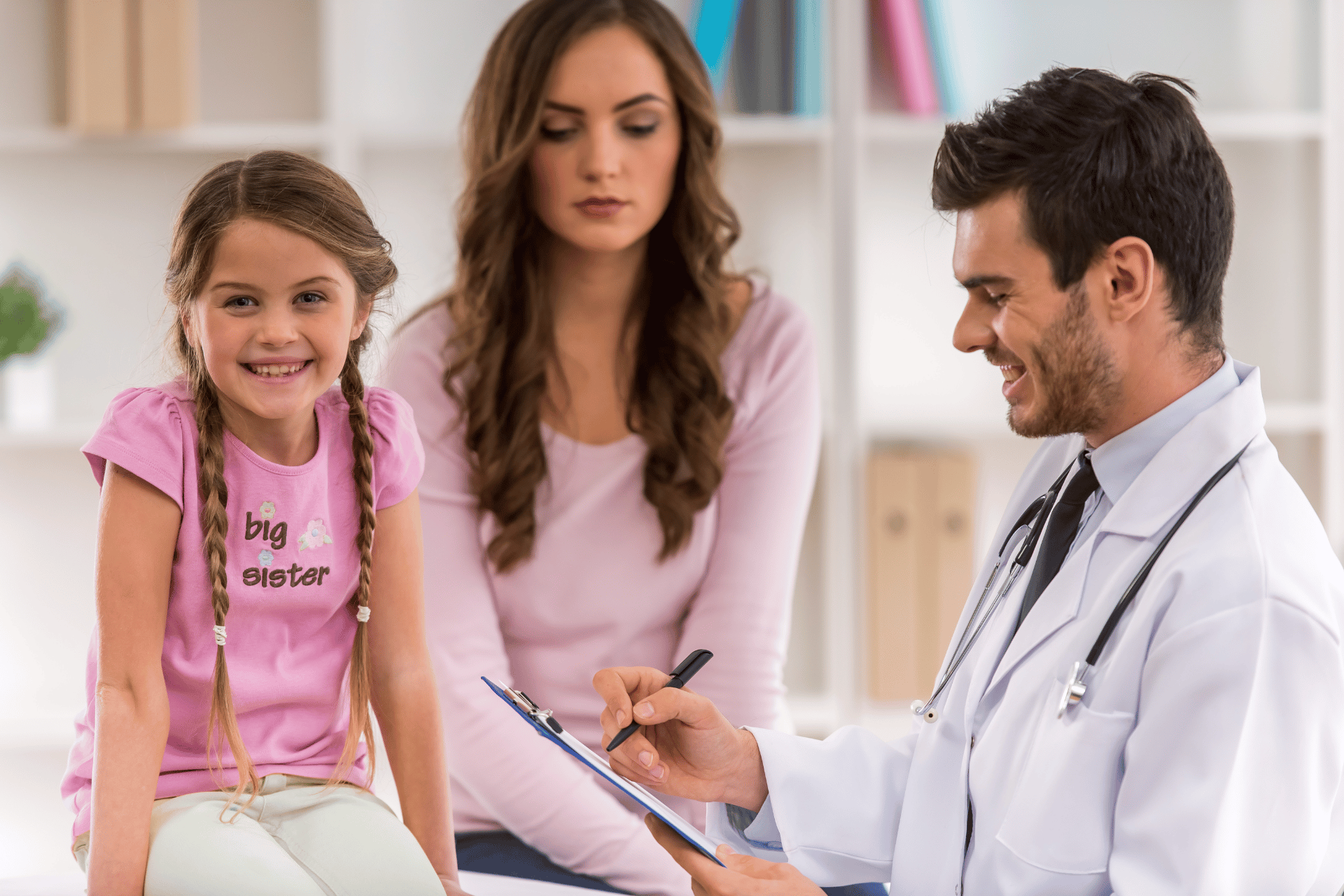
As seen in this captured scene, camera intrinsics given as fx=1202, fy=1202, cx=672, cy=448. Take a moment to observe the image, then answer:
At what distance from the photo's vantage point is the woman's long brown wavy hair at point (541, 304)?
173cm

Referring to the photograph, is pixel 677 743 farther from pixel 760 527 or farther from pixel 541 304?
pixel 541 304

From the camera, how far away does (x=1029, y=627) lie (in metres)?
1.17

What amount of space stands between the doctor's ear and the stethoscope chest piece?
33cm

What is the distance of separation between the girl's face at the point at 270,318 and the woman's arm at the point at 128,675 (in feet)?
0.41

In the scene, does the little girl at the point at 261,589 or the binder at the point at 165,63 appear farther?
the binder at the point at 165,63

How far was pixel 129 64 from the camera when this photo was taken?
253cm

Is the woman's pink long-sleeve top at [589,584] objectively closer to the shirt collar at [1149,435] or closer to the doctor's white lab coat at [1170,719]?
the doctor's white lab coat at [1170,719]

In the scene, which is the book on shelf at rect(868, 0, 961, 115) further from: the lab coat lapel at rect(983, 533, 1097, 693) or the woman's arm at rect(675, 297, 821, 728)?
the lab coat lapel at rect(983, 533, 1097, 693)

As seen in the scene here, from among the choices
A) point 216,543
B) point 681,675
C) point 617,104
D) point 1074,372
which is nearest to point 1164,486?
point 1074,372

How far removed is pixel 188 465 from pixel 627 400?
2.90ft

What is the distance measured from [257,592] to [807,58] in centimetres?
201

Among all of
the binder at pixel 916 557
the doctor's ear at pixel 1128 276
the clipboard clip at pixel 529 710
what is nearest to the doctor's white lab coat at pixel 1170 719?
the doctor's ear at pixel 1128 276

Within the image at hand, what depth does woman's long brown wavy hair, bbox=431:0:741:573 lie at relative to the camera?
1.73 m

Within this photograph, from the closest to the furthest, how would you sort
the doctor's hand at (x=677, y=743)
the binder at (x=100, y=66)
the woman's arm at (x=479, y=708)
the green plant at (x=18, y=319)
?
the doctor's hand at (x=677, y=743)
the woman's arm at (x=479, y=708)
the green plant at (x=18, y=319)
the binder at (x=100, y=66)
